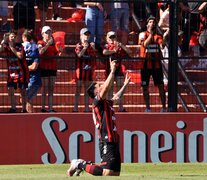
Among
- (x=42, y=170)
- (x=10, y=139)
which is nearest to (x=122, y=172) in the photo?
(x=42, y=170)

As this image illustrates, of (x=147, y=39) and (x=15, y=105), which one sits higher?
(x=147, y=39)

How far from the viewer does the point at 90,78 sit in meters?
18.0

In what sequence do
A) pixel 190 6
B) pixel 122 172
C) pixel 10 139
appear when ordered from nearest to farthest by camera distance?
pixel 122 172 < pixel 10 139 < pixel 190 6

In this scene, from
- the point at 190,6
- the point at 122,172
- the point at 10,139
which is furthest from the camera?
the point at 190,6

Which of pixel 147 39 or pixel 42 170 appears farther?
pixel 147 39

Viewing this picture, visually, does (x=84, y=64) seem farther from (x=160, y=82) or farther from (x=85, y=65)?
(x=160, y=82)

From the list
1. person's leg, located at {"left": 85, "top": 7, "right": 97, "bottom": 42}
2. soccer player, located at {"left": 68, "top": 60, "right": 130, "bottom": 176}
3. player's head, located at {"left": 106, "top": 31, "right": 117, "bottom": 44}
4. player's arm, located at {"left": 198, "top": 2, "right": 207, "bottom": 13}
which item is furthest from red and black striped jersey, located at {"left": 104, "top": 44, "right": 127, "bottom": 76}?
soccer player, located at {"left": 68, "top": 60, "right": 130, "bottom": 176}

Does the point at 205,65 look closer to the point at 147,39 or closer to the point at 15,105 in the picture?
the point at 147,39

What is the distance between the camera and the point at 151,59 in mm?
18109

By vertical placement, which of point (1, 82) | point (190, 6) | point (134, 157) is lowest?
point (134, 157)

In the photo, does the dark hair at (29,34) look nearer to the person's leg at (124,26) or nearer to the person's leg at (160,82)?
the person's leg at (124,26)

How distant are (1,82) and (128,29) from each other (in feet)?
9.16

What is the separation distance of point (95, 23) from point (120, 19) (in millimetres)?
510

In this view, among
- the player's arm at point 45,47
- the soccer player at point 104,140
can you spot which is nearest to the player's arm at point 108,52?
the player's arm at point 45,47
